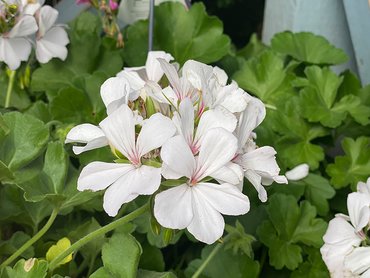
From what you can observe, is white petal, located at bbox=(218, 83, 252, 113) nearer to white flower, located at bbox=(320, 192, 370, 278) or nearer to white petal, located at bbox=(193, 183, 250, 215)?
white petal, located at bbox=(193, 183, 250, 215)

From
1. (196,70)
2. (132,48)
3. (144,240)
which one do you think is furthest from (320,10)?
(196,70)

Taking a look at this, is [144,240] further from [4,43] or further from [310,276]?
[4,43]

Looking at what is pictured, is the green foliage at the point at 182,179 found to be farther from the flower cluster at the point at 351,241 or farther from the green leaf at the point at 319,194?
the flower cluster at the point at 351,241

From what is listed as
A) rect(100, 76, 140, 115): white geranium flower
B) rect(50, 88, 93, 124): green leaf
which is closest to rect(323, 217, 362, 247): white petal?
rect(100, 76, 140, 115): white geranium flower

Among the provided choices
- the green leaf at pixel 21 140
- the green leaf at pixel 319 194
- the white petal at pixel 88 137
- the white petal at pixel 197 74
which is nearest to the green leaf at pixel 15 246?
the green leaf at pixel 21 140

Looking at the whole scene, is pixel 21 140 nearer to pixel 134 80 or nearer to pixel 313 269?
pixel 134 80

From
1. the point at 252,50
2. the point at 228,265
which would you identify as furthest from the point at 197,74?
the point at 252,50
